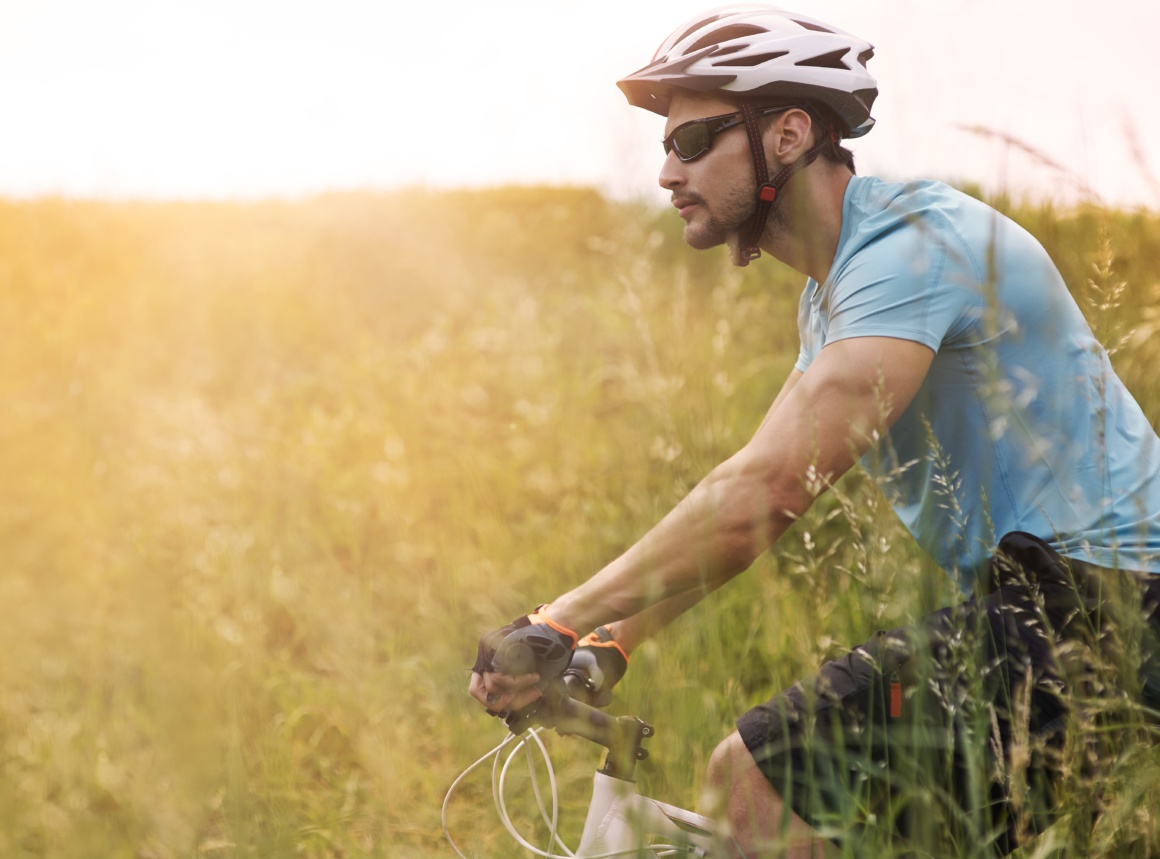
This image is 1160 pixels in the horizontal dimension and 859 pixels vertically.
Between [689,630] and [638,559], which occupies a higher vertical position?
[638,559]

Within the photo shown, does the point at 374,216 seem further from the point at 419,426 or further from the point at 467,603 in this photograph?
the point at 467,603

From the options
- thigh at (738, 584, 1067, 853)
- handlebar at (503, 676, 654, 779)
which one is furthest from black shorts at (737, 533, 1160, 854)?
handlebar at (503, 676, 654, 779)

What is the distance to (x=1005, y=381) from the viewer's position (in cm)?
167

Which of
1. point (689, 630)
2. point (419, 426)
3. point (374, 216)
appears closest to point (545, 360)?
point (419, 426)

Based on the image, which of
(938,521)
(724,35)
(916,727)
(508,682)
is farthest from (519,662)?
(724,35)

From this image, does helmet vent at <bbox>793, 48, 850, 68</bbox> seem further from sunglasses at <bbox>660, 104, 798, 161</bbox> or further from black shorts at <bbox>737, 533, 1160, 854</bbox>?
black shorts at <bbox>737, 533, 1160, 854</bbox>

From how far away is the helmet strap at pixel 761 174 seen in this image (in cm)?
227

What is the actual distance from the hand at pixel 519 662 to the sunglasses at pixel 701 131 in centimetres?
133

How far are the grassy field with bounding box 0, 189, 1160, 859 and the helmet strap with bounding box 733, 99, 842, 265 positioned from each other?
1.10 feet

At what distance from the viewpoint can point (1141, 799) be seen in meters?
1.63

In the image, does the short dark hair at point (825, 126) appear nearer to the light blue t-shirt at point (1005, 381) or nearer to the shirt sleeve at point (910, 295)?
the light blue t-shirt at point (1005, 381)

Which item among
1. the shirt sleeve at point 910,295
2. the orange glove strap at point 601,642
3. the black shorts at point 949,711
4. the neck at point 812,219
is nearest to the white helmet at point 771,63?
the neck at point 812,219

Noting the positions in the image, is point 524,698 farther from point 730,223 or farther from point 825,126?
point 825,126

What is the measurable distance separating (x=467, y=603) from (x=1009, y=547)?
2620 millimetres
